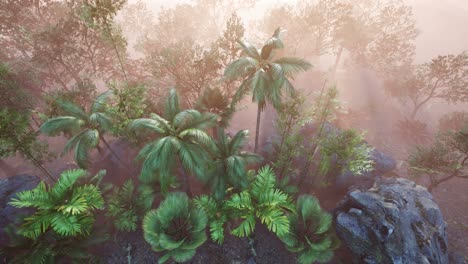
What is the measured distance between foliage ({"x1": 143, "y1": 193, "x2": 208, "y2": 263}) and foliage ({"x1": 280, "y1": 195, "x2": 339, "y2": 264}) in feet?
12.0

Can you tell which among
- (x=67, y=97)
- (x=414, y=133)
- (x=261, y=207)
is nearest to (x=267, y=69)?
(x=261, y=207)

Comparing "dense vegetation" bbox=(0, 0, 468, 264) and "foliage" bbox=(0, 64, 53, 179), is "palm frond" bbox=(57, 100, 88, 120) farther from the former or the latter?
"foliage" bbox=(0, 64, 53, 179)

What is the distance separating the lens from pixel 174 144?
805cm

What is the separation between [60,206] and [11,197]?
16.2 ft

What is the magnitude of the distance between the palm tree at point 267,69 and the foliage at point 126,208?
7357 mm

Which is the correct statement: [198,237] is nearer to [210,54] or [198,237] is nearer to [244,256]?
[244,256]

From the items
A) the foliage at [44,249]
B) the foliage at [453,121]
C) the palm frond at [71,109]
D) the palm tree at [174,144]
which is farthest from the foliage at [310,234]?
the foliage at [453,121]

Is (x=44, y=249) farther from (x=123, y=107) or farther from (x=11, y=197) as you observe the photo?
(x=123, y=107)

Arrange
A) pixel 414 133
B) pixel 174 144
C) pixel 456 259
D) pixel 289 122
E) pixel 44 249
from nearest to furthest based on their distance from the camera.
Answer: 1. pixel 174 144
2. pixel 44 249
3. pixel 456 259
4. pixel 289 122
5. pixel 414 133

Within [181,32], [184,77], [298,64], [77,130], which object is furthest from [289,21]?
[77,130]

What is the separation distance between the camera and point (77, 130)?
10.2 m

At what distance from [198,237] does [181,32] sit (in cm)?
2541

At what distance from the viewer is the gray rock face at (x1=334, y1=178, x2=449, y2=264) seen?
8.74 m

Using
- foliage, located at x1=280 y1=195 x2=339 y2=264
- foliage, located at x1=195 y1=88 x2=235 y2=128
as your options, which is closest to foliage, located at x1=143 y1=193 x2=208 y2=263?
foliage, located at x1=280 y1=195 x2=339 y2=264
